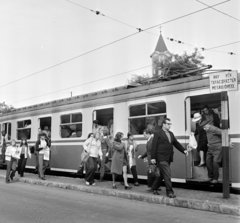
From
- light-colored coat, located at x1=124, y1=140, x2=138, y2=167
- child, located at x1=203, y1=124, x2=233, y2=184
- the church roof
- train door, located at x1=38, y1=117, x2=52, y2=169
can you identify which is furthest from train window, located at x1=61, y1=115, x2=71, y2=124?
the church roof

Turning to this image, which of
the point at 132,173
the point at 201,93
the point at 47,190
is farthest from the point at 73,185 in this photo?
the point at 201,93

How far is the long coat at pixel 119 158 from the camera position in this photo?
973 cm

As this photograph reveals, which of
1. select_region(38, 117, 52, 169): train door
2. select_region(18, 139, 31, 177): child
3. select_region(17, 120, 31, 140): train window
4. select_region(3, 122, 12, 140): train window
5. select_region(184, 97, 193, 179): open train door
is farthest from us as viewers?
select_region(3, 122, 12, 140): train window

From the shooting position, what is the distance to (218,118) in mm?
9570

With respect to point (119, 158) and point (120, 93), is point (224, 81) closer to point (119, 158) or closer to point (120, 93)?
point (119, 158)

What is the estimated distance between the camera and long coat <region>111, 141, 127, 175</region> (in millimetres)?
9734

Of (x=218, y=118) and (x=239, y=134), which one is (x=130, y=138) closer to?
(x=218, y=118)

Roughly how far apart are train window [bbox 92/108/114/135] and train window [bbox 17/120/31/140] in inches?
198

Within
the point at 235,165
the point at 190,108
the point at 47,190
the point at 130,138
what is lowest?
the point at 47,190

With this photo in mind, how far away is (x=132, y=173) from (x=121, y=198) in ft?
4.73

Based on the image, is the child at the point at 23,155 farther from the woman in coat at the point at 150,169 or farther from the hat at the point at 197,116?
the hat at the point at 197,116

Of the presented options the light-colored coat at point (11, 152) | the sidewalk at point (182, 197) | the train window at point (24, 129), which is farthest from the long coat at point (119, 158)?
the train window at point (24, 129)

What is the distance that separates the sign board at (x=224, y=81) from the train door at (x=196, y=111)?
1.48 metres

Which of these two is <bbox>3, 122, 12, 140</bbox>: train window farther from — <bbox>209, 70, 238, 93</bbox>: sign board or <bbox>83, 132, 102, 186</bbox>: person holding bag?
<bbox>209, 70, 238, 93</bbox>: sign board
